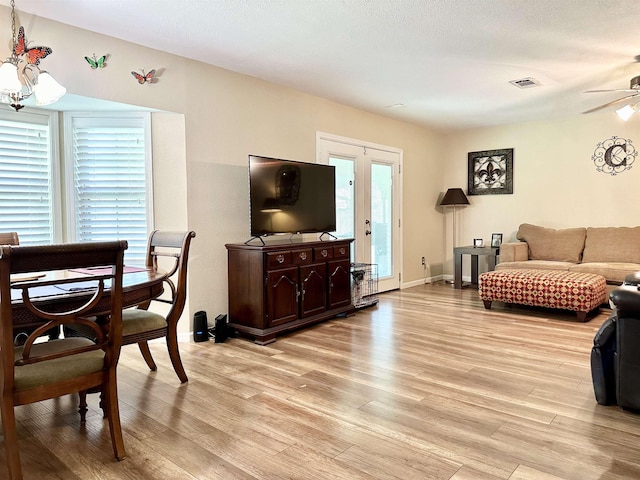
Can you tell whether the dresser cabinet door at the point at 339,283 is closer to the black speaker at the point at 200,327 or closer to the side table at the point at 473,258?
the black speaker at the point at 200,327

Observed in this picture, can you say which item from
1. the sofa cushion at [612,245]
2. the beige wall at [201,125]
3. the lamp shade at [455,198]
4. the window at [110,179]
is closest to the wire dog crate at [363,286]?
the beige wall at [201,125]

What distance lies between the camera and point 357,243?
5676mm

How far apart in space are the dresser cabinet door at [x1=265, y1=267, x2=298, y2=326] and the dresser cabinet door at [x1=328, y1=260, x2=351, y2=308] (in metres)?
0.56

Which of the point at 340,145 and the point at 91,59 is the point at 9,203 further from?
the point at 340,145

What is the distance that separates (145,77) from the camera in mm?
3570

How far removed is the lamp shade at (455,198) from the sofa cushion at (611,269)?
2.04 metres

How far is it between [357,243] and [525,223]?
2.65m

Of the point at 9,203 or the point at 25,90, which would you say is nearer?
the point at 25,90

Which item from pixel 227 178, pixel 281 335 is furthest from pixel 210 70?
pixel 281 335

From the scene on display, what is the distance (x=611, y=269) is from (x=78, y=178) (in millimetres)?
5469

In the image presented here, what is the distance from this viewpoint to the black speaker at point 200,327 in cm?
386

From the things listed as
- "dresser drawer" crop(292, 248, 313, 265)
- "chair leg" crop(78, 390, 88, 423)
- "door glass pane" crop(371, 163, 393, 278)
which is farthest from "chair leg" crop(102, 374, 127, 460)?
"door glass pane" crop(371, 163, 393, 278)

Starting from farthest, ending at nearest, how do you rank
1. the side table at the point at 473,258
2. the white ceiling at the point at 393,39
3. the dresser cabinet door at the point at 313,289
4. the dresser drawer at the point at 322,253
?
the side table at the point at 473,258 < the dresser drawer at the point at 322,253 < the dresser cabinet door at the point at 313,289 < the white ceiling at the point at 393,39

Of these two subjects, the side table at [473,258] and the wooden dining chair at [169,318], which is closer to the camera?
the wooden dining chair at [169,318]
